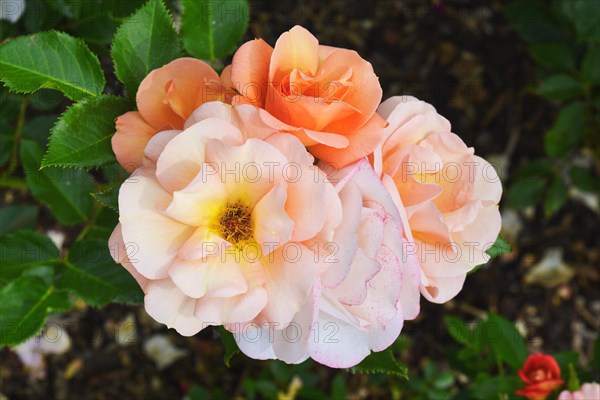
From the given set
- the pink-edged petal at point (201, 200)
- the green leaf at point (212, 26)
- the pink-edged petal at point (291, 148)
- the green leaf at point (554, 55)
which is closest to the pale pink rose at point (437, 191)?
the pink-edged petal at point (291, 148)

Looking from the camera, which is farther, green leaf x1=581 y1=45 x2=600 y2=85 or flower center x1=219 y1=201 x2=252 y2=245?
green leaf x1=581 y1=45 x2=600 y2=85

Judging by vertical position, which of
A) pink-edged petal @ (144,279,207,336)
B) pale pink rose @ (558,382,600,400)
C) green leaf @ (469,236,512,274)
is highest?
pink-edged petal @ (144,279,207,336)

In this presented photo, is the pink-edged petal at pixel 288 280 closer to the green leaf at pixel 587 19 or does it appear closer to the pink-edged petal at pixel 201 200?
the pink-edged petal at pixel 201 200

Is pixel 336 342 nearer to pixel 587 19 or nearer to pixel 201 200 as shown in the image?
pixel 201 200

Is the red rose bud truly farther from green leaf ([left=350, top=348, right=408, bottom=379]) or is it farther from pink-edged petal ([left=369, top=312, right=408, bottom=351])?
pink-edged petal ([left=369, top=312, right=408, bottom=351])

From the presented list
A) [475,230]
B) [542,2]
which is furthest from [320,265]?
[542,2]

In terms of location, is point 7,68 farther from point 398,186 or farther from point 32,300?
point 398,186

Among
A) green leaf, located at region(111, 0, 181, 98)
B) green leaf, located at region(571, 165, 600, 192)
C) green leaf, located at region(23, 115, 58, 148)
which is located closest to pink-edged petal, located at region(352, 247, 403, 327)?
green leaf, located at region(111, 0, 181, 98)

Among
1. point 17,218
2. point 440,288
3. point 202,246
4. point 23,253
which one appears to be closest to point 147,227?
point 202,246
